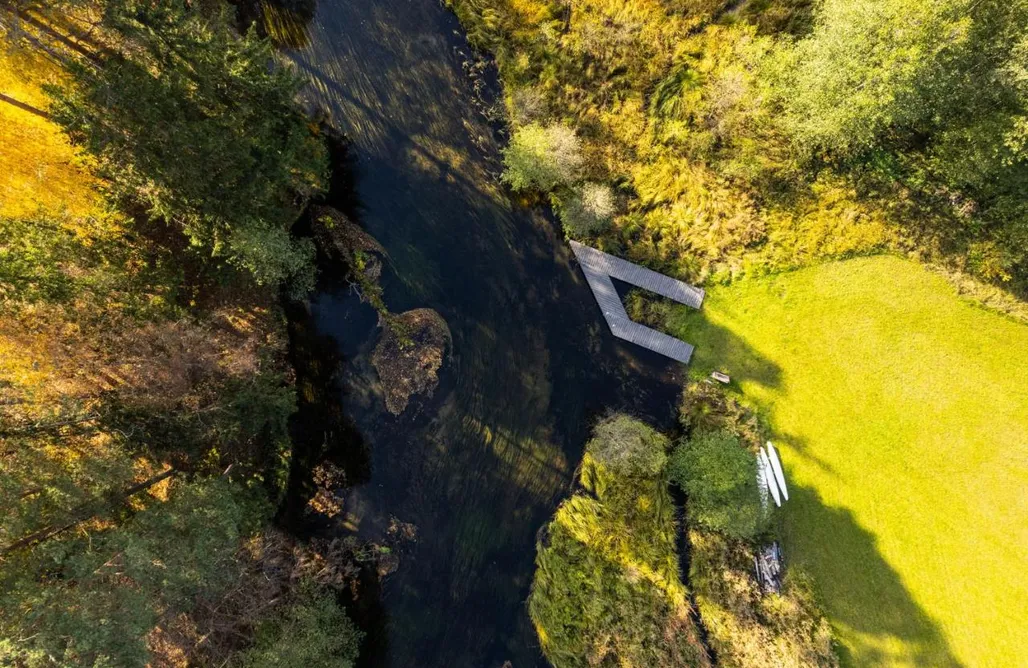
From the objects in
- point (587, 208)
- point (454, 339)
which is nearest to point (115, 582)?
point (454, 339)

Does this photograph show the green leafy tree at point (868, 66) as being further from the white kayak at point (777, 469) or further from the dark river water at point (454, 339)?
the white kayak at point (777, 469)

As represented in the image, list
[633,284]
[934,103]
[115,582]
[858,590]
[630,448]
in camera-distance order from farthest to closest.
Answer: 1. [633,284]
2. [630,448]
3. [858,590]
4. [934,103]
5. [115,582]

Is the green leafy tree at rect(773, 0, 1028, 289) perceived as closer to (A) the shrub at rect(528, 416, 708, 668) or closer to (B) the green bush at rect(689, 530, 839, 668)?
(A) the shrub at rect(528, 416, 708, 668)

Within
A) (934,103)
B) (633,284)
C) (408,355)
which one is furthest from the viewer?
(408,355)

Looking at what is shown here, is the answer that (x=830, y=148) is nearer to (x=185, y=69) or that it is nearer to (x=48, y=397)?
(x=185, y=69)

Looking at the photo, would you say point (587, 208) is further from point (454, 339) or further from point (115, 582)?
point (115, 582)

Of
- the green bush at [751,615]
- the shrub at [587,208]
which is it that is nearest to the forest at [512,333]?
the green bush at [751,615]
